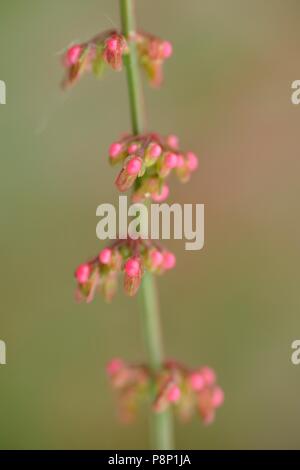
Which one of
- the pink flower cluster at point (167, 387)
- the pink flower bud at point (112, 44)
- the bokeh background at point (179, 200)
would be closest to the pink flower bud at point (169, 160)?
the pink flower bud at point (112, 44)

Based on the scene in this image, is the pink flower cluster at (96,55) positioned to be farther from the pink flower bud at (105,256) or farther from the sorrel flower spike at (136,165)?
the pink flower bud at (105,256)

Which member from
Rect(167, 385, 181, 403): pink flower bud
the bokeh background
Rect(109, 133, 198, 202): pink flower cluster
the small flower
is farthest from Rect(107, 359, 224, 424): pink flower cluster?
the bokeh background

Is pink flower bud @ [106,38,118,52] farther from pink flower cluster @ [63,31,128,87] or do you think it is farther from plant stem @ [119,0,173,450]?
plant stem @ [119,0,173,450]

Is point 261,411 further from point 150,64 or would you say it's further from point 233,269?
point 150,64

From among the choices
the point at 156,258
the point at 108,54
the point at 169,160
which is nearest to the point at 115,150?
the point at 169,160

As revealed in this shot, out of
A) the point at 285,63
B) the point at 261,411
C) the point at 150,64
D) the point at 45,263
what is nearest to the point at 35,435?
the point at 45,263
